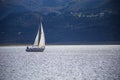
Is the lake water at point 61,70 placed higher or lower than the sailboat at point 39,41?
lower

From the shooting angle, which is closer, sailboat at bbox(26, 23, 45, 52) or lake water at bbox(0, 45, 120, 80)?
lake water at bbox(0, 45, 120, 80)

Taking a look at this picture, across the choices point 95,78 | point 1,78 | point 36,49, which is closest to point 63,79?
point 95,78

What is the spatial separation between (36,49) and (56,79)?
3611 inches

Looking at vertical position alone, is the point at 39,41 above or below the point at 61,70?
above

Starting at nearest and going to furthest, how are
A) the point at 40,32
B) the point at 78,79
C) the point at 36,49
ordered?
the point at 78,79, the point at 40,32, the point at 36,49

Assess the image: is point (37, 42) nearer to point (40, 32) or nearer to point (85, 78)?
point (40, 32)

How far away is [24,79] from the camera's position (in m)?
67.5

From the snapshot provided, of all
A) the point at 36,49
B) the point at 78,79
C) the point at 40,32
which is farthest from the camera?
the point at 36,49

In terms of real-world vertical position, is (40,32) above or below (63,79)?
above

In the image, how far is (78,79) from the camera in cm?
6675

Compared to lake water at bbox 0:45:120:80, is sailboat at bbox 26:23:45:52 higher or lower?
higher

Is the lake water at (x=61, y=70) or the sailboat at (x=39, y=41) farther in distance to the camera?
the sailboat at (x=39, y=41)

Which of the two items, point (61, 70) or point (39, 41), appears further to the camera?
point (39, 41)

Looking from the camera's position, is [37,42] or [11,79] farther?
[37,42]
